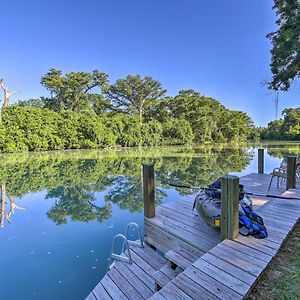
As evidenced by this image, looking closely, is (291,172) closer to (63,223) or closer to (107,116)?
(63,223)

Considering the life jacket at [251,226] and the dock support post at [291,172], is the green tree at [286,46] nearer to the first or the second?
the dock support post at [291,172]

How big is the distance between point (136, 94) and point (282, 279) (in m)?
31.8

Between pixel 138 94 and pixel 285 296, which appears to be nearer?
pixel 285 296

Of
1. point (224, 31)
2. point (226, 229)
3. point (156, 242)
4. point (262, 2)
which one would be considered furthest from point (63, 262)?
point (224, 31)

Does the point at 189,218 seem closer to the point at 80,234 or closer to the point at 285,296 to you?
the point at 285,296

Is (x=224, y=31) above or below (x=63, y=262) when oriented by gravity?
above

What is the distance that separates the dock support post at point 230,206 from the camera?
2.38 metres

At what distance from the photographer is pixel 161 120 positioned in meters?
33.7

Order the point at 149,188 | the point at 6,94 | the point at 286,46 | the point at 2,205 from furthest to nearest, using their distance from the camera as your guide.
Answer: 1. the point at 6,94
2. the point at 286,46
3. the point at 2,205
4. the point at 149,188

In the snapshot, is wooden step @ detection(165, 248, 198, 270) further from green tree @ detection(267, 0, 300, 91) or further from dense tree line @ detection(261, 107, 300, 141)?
dense tree line @ detection(261, 107, 300, 141)

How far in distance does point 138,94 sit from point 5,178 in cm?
2491

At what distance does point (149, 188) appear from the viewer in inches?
138

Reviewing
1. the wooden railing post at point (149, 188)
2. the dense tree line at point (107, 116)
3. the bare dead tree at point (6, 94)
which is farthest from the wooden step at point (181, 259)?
the bare dead tree at point (6, 94)

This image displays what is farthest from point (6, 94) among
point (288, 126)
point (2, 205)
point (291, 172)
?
point (288, 126)
